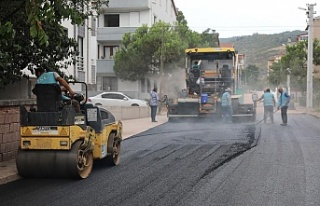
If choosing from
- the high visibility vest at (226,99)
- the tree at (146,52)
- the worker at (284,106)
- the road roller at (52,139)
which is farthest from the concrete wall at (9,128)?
the tree at (146,52)

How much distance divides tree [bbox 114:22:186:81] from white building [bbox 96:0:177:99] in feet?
9.11

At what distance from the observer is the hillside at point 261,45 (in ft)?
445

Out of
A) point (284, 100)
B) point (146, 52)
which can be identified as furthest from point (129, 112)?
point (146, 52)

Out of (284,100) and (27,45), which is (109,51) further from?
(27,45)

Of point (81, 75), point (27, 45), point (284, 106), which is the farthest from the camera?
point (81, 75)

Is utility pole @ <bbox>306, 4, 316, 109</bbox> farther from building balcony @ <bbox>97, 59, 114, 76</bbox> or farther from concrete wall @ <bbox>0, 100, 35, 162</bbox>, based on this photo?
concrete wall @ <bbox>0, 100, 35, 162</bbox>

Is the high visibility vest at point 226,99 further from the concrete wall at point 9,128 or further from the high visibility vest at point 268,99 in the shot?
the concrete wall at point 9,128

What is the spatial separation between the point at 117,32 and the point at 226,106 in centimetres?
2009

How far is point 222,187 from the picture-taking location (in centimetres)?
791

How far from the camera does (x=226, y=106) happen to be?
69.5 feet

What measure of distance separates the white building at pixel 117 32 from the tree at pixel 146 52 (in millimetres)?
2776

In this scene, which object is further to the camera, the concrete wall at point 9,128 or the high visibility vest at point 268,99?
the high visibility vest at point 268,99

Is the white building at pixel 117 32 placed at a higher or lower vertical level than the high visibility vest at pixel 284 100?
→ higher

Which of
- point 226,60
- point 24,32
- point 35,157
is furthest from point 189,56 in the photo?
point 35,157
